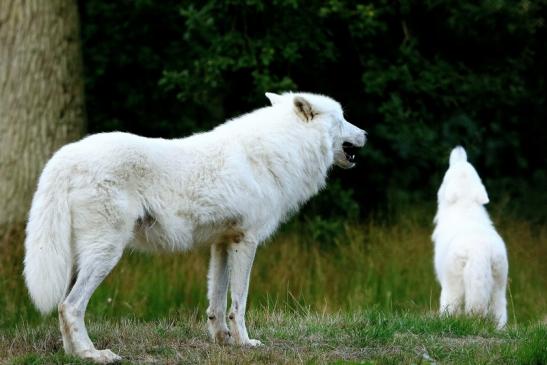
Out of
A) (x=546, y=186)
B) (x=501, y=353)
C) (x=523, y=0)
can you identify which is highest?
(x=523, y=0)

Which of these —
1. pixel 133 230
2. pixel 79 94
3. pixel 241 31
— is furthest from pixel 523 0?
pixel 133 230

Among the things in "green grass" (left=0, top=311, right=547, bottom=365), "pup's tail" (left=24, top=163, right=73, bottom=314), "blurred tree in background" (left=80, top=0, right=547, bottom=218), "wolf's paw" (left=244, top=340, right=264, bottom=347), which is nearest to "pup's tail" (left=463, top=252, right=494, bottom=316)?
"green grass" (left=0, top=311, right=547, bottom=365)

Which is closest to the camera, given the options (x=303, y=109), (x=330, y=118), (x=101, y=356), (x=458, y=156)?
(x=101, y=356)

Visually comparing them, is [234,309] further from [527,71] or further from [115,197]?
[527,71]

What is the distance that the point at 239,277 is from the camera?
6.18 m

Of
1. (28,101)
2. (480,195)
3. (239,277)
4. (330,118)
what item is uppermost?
(28,101)

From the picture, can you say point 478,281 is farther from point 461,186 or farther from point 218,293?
point 218,293

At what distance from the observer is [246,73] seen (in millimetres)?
13094

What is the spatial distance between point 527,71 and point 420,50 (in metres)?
1.80

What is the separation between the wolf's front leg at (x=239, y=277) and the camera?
6.14m

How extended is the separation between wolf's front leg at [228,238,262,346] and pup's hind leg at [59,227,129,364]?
90 cm

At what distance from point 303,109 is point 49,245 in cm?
207

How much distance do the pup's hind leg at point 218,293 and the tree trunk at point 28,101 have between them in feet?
13.2

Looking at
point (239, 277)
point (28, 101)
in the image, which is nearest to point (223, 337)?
point (239, 277)
